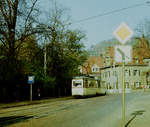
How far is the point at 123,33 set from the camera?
718 cm

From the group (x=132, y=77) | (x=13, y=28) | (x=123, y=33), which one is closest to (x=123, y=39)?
(x=123, y=33)

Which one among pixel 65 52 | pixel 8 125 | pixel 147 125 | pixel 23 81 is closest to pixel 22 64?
pixel 23 81

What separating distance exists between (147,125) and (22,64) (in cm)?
1855

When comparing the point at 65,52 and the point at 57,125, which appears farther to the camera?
the point at 65,52

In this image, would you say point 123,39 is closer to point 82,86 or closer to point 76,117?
point 76,117

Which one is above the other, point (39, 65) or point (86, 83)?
point (39, 65)

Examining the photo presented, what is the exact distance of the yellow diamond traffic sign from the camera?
23.3 ft

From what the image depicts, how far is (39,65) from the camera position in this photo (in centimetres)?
3180

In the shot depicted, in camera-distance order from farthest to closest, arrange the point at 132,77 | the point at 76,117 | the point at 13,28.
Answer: the point at 132,77 < the point at 13,28 < the point at 76,117

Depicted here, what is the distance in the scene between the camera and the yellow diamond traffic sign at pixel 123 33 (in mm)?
7100

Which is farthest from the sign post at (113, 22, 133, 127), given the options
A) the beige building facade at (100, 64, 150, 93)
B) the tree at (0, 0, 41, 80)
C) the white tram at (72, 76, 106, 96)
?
the beige building facade at (100, 64, 150, 93)

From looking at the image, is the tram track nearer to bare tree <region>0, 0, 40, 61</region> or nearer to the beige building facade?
bare tree <region>0, 0, 40, 61</region>

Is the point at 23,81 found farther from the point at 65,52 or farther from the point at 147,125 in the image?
the point at 147,125

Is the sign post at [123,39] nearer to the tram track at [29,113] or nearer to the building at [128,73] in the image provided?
the tram track at [29,113]
